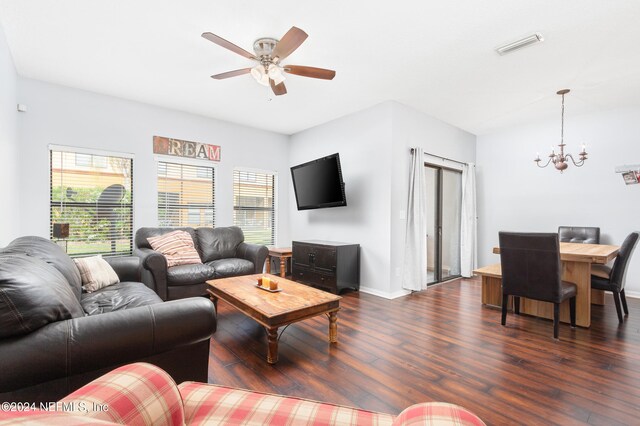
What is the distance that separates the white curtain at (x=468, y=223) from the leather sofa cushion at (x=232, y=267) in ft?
12.6

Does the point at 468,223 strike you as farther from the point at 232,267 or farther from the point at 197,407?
the point at 197,407

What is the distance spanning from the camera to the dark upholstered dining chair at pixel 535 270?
2674 mm

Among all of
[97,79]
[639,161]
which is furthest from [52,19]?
[639,161]

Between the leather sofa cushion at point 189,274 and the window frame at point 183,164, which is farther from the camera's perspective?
the window frame at point 183,164

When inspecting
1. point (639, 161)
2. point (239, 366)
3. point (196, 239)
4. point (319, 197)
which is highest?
point (639, 161)

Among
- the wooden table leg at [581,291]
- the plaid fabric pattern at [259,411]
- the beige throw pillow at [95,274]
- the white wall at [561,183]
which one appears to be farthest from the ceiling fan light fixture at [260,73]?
the white wall at [561,183]

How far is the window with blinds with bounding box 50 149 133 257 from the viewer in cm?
371

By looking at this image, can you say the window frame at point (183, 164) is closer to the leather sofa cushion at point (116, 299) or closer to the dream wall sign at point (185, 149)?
the dream wall sign at point (185, 149)

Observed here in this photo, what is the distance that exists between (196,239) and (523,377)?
4.03 m

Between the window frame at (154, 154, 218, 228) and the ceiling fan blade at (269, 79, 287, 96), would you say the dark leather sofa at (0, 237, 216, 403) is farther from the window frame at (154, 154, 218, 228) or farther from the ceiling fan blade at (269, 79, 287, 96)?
the window frame at (154, 154, 218, 228)

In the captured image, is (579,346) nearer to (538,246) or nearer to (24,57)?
(538,246)

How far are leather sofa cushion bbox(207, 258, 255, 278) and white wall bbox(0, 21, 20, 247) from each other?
1.97 meters

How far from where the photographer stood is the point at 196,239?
4.31m

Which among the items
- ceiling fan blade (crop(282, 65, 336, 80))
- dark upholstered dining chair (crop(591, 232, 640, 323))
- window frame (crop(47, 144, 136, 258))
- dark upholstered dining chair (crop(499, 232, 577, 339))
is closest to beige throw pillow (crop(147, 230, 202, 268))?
window frame (crop(47, 144, 136, 258))
